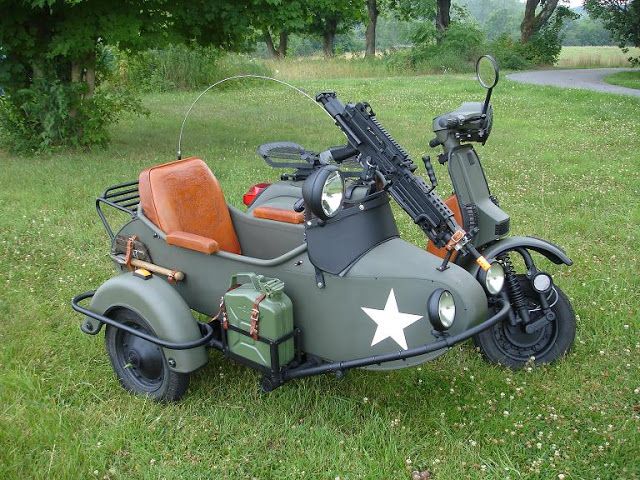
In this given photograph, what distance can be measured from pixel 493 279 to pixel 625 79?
817 inches

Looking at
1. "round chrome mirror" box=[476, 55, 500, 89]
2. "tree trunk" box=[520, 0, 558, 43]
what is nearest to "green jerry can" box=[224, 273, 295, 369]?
"round chrome mirror" box=[476, 55, 500, 89]

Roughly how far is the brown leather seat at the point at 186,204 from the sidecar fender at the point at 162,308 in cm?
29

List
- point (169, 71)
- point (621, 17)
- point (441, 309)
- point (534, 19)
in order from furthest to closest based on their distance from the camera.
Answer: point (534, 19) < point (621, 17) < point (169, 71) < point (441, 309)

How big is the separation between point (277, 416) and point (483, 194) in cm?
178

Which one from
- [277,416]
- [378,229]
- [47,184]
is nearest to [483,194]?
[378,229]

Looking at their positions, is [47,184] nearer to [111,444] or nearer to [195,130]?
[195,130]

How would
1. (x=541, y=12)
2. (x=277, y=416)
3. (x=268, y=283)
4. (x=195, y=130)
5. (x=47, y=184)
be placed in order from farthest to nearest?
(x=541, y=12)
(x=195, y=130)
(x=47, y=184)
(x=277, y=416)
(x=268, y=283)

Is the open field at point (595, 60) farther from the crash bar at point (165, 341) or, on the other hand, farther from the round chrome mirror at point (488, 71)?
the crash bar at point (165, 341)

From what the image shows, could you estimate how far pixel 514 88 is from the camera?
18312 mm

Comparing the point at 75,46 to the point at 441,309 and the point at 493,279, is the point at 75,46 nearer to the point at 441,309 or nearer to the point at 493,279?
the point at 493,279

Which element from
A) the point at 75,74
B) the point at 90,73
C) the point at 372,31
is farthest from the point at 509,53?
the point at 75,74

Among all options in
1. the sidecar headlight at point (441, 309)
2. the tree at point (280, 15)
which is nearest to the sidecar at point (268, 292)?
the sidecar headlight at point (441, 309)

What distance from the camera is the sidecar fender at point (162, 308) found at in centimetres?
337

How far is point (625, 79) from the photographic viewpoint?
21.0m
